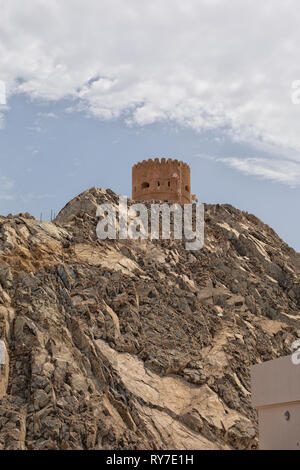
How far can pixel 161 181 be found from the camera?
53.8 metres

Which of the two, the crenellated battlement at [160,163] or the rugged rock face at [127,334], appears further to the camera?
the crenellated battlement at [160,163]

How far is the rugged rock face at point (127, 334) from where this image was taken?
100 ft

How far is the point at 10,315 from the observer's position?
1319 inches

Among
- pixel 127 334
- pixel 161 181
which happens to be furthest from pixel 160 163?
pixel 127 334

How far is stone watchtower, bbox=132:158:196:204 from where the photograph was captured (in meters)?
53.4

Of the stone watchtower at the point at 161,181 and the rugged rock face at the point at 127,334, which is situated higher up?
the stone watchtower at the point at 161,181

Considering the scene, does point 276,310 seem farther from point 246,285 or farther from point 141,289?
point 141,289

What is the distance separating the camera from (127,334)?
36000 millimetres

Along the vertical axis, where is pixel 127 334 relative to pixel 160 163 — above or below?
below

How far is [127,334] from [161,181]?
2012cm

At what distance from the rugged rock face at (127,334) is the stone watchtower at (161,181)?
6.71 meters

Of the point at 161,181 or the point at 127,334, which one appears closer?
the point at 127,334

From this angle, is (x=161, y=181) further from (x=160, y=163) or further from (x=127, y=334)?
(x=127, y=334)
